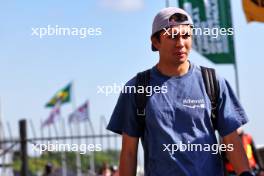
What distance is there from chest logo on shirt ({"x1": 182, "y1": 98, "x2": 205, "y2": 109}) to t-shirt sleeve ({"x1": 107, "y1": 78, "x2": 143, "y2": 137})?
0.98ft

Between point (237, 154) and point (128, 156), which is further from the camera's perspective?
point (128, 156)

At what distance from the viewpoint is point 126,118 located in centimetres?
434

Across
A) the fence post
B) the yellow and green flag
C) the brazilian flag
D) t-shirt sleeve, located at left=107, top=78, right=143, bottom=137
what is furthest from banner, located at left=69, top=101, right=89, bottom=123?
t-shirt sleeve, located at left=107, top=78, right=143, bottom=137

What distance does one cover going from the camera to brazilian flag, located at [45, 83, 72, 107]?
29.1m

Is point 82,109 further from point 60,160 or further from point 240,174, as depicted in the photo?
point 240,174

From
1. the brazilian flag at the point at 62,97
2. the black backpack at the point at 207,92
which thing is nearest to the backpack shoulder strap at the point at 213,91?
the black backpack at the point at 207,92

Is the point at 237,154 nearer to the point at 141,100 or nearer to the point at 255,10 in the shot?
the point at 141,100

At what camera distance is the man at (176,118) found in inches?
160

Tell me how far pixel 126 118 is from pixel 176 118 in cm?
32

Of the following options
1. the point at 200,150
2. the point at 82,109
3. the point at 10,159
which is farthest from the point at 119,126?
the point at 82,109

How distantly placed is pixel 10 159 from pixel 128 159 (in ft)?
38.1

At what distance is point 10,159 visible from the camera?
1571 centimetres

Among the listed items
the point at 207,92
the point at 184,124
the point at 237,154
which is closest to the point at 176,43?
the point at 207,92

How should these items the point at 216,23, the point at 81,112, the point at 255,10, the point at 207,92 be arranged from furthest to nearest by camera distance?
1. the point at 81,112
2. the point at 216,23
3. the point at 255,10
4. the point at 207,92
